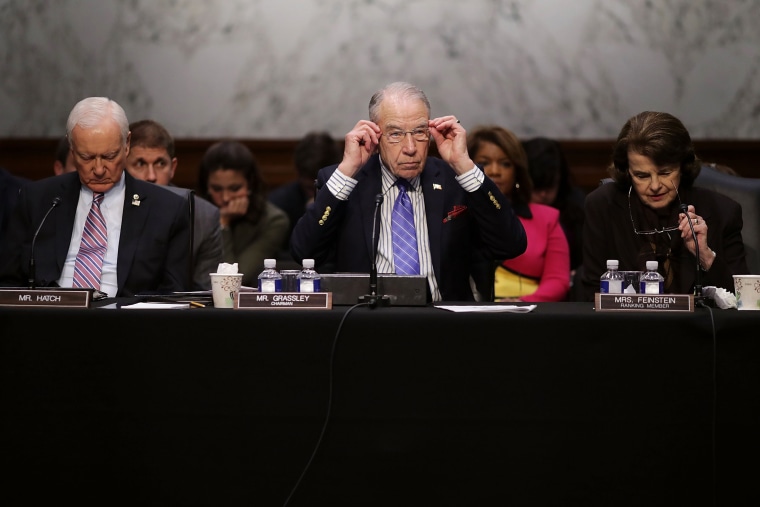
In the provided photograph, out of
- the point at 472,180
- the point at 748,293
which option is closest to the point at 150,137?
the point at 472,180

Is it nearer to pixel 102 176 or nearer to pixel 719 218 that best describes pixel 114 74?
pixel 102 176

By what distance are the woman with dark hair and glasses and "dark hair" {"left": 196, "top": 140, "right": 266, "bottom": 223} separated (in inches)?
84.0

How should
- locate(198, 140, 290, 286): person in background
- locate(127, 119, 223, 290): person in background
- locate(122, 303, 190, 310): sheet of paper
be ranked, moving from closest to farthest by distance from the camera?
locate(122, 303, 190, 310): sheet of paper → locate(127, 119, 223, 290): person in background → locate(198, 140, 290, 286): person in background

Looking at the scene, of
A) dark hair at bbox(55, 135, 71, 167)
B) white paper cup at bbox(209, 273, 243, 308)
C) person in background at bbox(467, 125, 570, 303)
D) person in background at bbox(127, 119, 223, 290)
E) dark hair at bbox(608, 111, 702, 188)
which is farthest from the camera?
dark hair at bbox(55, 135, 71, 167)

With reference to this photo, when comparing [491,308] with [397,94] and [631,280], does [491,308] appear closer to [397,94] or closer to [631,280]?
[631,280]

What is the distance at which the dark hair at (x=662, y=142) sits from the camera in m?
3.63

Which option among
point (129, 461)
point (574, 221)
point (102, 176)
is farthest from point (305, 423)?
point (574, 221)

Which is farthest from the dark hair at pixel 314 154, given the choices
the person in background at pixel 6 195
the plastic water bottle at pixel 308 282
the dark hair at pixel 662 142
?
the plastic water bottle at pixel 308 282

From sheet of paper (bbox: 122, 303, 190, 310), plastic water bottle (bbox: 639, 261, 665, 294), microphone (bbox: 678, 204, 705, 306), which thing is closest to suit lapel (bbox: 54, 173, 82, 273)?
sheet of paper (bbox: 122, 303, 190, 310)

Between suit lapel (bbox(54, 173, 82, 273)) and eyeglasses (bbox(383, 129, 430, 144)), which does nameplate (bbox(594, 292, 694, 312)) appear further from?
suit lapel (bbox(54, 173, 82, 273))

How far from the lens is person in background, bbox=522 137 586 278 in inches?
209

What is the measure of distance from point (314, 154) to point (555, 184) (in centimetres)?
133

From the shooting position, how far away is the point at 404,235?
3.82 metres

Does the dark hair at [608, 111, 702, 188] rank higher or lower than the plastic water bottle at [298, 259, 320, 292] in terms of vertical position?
higher
